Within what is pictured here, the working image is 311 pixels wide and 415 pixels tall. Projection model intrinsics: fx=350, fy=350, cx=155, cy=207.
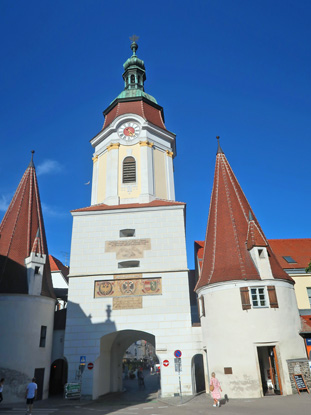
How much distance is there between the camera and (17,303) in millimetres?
18797

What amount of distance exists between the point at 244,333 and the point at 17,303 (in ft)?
38.9

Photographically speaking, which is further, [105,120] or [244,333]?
[105,120]

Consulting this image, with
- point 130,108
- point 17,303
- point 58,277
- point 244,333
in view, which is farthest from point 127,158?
point 58,277

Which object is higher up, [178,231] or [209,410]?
[178,231]

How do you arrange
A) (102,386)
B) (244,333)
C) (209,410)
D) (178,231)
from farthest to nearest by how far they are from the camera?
(178,231) → (102,386) → (244,333) → (209,410)

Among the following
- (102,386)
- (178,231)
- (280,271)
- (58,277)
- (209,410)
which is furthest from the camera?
(58,277)

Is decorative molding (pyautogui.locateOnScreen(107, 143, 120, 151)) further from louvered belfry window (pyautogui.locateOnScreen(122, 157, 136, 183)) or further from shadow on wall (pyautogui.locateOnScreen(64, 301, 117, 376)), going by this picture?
shadow on wall (pyautogui.locateOnScreen(64, 301, 117, 376))

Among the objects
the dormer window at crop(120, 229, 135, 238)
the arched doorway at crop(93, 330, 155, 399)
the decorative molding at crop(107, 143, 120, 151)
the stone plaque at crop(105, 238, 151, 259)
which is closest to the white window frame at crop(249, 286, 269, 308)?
the arched doorway at crop(93, 330, 155, 399)

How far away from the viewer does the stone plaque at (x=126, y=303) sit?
20109 millimetres

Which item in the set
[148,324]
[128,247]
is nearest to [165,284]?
[148,324]

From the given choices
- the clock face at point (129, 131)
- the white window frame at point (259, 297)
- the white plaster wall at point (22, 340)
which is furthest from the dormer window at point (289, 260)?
the white plaster wall at point (22, 340)

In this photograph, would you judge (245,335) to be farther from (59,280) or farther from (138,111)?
(59,280)

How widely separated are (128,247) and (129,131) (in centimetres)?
924

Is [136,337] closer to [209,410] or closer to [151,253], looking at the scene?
[151,253]
